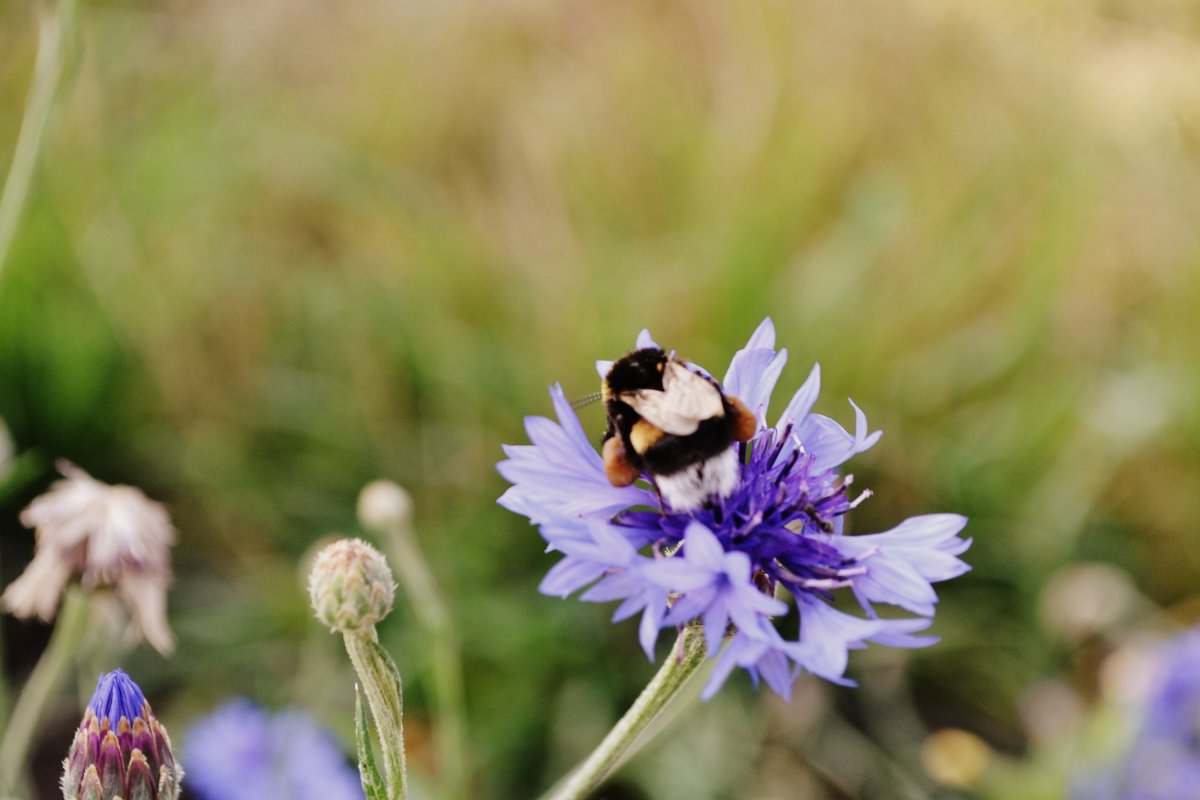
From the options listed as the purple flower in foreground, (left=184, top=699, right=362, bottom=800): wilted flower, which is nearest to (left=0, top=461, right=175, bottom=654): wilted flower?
(left=184, top=699, right=362, bottom=800): wilted flower

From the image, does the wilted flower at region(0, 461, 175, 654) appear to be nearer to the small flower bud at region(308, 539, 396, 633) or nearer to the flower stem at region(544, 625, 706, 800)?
the small flower bud at region(308, 539, 396, 633)

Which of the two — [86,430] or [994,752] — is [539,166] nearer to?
[86,430]

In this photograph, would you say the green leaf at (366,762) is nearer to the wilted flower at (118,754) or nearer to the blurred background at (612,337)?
the wilted flower at (118,754)

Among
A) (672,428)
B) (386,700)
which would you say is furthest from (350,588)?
(672,428)

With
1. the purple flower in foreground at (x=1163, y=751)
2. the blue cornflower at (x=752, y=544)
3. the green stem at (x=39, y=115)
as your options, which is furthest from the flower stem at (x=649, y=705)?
the purple flower in foreground at (x=1163, y=751)

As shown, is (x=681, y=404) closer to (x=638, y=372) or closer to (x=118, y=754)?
(x=638, y=372)

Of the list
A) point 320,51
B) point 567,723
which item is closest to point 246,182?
point 320,51
